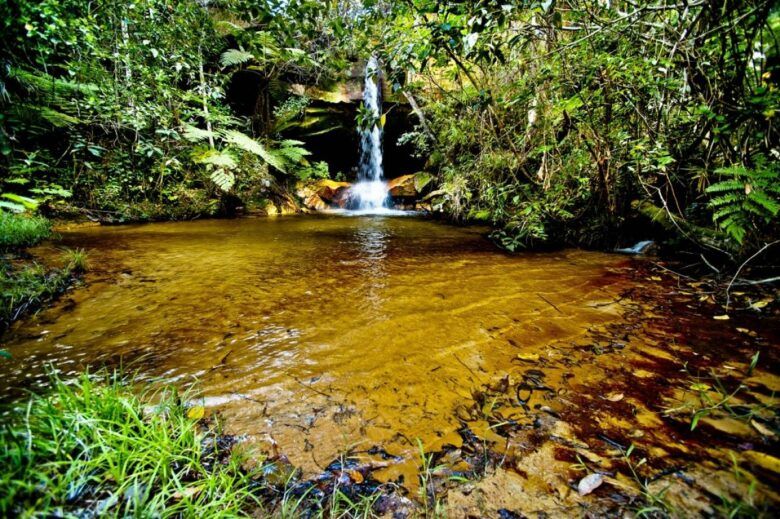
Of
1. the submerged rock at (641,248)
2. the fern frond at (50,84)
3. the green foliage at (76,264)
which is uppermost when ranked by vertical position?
the fern frond at (50,84)

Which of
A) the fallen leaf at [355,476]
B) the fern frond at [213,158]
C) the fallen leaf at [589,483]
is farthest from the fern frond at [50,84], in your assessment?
the fallen leaf at [589,483]

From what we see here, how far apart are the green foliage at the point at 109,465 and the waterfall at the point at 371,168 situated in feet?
34.0

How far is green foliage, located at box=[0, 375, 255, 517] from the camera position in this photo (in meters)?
0.94

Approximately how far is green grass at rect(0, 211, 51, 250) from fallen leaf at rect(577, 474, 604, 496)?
6.55m

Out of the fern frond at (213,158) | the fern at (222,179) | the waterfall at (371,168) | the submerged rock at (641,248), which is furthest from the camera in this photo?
the waterfall at (371,168)

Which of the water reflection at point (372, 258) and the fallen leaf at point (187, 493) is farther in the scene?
the water reflection at point (372, 258)

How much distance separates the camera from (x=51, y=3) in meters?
3.84

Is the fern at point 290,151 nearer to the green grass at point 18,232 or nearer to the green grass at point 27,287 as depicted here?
the green grass at point 18,232

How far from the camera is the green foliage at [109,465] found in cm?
94

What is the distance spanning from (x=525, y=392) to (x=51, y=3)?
6717 millimetres

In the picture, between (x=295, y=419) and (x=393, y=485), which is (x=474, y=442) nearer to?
(x=393, y=485)

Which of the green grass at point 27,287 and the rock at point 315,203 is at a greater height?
the rock at point 315,203

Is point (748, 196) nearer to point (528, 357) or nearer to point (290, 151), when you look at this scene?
point (528, 357)

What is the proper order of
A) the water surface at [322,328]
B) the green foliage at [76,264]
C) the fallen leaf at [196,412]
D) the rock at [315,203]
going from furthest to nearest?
the rock at [315,203] → the green foliage at [76,264] → the water surface at [322,328] → the fallen leaf at [196,412]
